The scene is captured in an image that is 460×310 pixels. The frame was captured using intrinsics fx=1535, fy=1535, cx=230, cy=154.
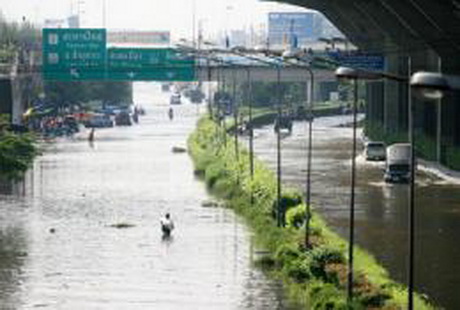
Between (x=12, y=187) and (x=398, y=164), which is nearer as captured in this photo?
(x=398, y=164)

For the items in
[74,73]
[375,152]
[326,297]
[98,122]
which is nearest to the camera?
[326,297]

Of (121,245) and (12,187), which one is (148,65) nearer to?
(12,187)

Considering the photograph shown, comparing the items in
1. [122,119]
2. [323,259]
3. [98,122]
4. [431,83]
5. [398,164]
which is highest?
[431,83]

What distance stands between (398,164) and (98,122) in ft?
241

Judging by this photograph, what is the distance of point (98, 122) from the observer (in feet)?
482

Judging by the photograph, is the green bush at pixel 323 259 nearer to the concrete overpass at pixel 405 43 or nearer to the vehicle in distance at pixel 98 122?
the concrete overpass at pixel 405 43

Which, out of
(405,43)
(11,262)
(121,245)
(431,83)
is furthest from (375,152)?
(431,83)

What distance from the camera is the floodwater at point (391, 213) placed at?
44.3 metres

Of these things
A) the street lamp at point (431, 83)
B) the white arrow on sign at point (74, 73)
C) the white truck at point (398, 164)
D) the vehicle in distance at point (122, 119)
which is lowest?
the vehicle in distance at point (122, 119)

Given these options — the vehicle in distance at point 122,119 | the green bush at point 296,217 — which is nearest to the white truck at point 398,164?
the green bush at point 296,217

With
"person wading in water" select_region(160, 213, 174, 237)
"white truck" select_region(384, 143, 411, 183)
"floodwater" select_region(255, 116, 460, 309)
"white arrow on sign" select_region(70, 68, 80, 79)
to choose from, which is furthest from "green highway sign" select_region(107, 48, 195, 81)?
"person wading in water" select_region(160, 213, 174, 237)

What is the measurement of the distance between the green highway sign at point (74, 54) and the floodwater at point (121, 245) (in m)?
8.47

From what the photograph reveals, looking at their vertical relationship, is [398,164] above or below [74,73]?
below

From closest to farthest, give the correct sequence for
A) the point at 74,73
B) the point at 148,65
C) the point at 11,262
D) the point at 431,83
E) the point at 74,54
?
the point at 431,83
the point at 11,262
the point at 74,73
the point at 74,54
the point at 148,65
